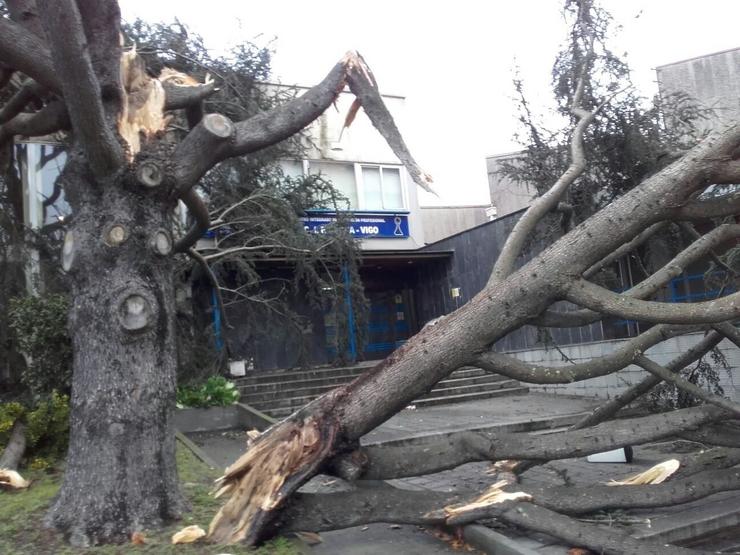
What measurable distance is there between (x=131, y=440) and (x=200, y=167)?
218 centimetres

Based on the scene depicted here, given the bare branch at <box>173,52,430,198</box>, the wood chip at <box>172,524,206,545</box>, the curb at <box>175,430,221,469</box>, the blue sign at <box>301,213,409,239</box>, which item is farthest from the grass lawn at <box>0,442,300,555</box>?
the blue sign at <box>301,213,409,239</box>

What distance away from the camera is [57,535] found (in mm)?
4676

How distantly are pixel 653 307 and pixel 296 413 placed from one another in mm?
2670

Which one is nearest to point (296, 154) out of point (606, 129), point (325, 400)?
point (606, 129)

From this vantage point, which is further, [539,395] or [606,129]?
[539,395]

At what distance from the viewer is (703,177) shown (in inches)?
205

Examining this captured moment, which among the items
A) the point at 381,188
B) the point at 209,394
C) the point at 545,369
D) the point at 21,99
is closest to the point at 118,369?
the point at 545,369

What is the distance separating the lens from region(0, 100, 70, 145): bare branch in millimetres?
6160

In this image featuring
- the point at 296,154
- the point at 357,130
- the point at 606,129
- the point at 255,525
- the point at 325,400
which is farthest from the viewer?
the point at 357,130

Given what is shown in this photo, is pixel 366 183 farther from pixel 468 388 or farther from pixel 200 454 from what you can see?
pixel 200 454

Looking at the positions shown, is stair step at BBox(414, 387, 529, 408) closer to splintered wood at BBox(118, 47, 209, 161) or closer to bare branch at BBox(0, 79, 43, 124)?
splintered wood at BBox(118, 47, 209, 161)

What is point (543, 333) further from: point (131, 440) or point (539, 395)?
point (131, 440)

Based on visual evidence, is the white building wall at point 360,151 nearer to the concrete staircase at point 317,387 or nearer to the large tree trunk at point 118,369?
the concrete staircase at point 317,387

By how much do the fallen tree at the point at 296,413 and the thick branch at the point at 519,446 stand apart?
1 centimetres
